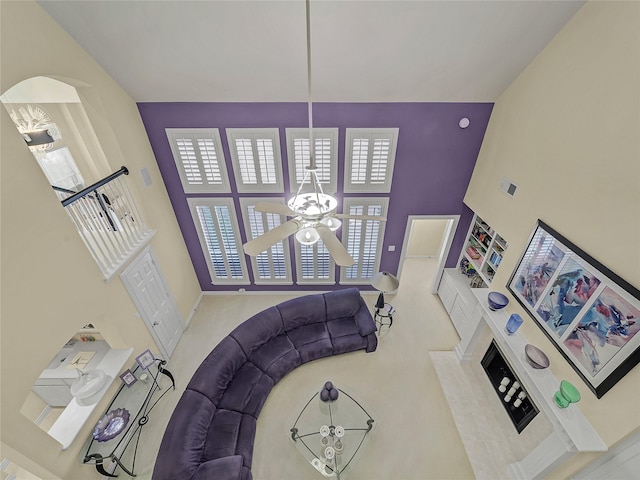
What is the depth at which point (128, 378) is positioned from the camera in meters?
3.87

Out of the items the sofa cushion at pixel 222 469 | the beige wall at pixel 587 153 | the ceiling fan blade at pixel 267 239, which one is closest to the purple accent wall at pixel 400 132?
the beige wall at pixel 587 153

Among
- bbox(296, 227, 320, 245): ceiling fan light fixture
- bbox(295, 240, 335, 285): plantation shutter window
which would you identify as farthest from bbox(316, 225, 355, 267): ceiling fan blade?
bbox(295, 240, 335, 285): plantation shutter window

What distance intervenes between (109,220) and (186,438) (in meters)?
3.01

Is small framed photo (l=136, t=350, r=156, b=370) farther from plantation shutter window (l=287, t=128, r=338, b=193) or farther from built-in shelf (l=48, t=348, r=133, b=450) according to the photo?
plantation shutter window (l=287, t=128, r=338, b=193)

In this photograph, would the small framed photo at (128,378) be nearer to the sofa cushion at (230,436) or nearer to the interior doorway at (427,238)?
the sofa cushion at (230,436)

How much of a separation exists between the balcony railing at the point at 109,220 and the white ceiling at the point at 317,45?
159 centimetres

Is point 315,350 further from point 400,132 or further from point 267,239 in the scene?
point 400,132

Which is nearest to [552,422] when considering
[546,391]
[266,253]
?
[546,391]

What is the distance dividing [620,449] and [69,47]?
7094mm

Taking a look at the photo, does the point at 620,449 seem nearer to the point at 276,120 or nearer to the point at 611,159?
the point at 611,159

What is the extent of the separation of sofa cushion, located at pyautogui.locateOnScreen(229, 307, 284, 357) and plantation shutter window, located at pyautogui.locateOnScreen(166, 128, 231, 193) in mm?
2454

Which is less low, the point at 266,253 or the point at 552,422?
the point at 266,253

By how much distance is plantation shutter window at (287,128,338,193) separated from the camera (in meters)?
4.71

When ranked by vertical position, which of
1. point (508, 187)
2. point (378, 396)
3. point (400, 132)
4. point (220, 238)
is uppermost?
point (400, 132)
